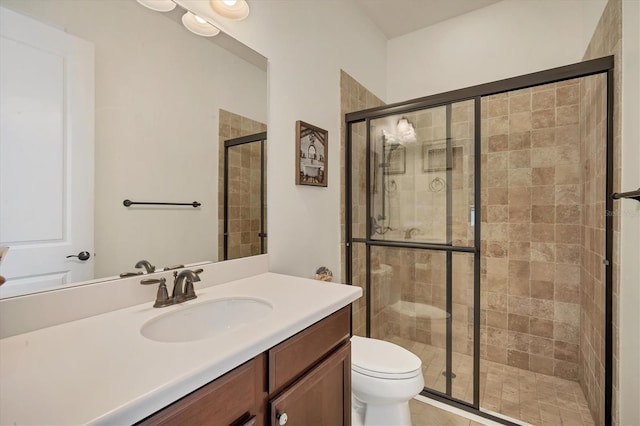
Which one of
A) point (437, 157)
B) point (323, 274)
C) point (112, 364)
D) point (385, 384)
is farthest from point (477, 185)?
point (112, 364)

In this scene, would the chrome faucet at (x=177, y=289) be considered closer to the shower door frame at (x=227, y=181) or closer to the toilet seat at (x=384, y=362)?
the shower door frame at (x=227, y=181)

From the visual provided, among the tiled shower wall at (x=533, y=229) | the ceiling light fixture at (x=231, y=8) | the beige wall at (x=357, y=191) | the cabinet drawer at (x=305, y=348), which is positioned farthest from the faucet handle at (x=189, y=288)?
the tiled shower wall at (x=533, y=229)

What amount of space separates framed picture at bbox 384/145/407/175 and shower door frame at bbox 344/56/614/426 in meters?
0.14

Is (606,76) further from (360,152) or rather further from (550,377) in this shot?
(550,377)

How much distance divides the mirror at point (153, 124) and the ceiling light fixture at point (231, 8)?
9 centimetres

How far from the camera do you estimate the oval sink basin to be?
918 millimetres

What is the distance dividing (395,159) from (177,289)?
1720mm

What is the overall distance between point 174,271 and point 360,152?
1621mm

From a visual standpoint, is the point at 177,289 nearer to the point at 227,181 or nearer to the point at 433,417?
the point at 227,181

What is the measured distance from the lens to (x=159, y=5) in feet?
3.62

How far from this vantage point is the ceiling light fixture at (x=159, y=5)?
107 cm

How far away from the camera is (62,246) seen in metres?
0.88

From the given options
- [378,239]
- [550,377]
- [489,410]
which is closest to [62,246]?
[378,239]

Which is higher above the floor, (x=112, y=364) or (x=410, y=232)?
(x=410, y=232)
